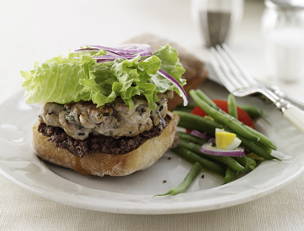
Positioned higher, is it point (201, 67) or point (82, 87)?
point (82, 87)

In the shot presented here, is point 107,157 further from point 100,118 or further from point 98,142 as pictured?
point 100,118

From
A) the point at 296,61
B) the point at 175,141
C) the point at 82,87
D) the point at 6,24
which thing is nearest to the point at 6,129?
the point at 82,87

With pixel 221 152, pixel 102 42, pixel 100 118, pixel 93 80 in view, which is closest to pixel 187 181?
pixel 221 152

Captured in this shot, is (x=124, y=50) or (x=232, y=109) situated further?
(x=232, y=109)

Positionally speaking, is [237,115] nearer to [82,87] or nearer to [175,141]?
[175,141]

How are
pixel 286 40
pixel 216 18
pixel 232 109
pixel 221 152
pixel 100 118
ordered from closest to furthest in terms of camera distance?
pixel 100 118 < pixel 221 152 < pixel 232 109 < pixel 286 40 < pixel 216 18

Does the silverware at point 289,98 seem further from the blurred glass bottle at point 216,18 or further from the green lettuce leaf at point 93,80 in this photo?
the blurred glass bottle at point 216,18

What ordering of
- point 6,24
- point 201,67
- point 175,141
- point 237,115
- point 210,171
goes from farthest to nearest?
point 6,24
point 201,67
point 237,115
point 175,141
point 210,171
